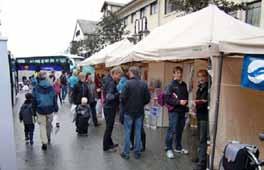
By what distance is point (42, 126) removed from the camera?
729cm

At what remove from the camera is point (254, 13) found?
15727 millimetres

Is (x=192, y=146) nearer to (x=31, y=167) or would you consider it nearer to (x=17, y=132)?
(x=31, y=167)

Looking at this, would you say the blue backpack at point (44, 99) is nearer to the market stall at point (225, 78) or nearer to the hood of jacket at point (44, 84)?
the hood of jacket at point (44, 84)

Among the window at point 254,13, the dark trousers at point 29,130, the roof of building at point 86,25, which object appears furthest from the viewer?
the roof of building at point 86,25

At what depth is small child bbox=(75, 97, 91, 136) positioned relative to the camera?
8953 mm

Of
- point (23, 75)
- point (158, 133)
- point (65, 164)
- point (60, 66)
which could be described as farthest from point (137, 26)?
point (65, 164)

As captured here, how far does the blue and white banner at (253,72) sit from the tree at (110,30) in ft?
79.1

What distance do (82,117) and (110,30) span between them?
2066 centimetres

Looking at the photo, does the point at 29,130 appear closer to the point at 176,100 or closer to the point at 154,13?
the point at 176,100

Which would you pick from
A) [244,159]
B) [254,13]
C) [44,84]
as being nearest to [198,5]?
[254,13]

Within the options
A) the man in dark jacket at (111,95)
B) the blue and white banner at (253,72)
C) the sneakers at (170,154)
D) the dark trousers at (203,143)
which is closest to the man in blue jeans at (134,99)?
the man in dark jacket at (111,95)

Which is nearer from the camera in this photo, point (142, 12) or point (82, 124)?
point (82, 124)

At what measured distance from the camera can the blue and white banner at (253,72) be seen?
4.41 meters

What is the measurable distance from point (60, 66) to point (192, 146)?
2202 cm
